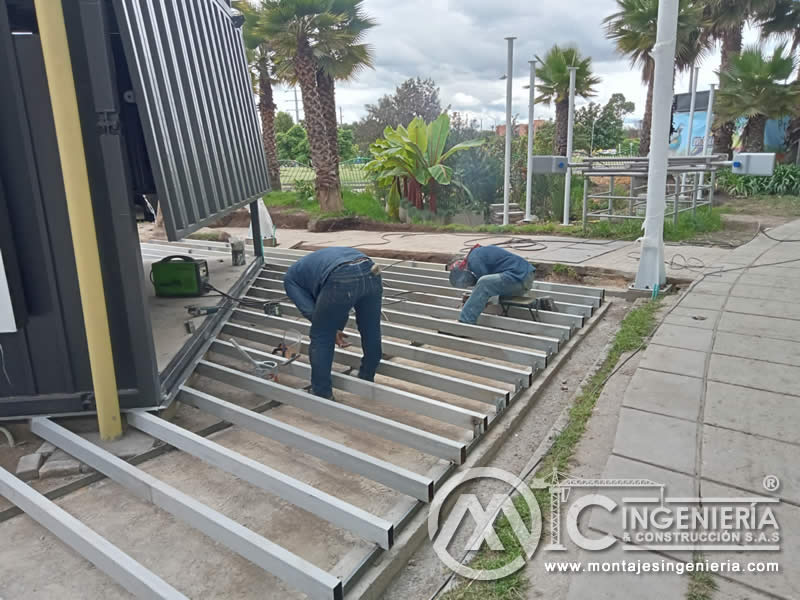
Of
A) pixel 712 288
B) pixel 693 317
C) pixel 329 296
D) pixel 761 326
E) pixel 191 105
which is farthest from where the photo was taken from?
pixel 712 288

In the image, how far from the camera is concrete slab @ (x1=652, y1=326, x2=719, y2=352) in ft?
13.1

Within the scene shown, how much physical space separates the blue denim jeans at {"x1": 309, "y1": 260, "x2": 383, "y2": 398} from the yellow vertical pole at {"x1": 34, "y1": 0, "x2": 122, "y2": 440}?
3.94 ft

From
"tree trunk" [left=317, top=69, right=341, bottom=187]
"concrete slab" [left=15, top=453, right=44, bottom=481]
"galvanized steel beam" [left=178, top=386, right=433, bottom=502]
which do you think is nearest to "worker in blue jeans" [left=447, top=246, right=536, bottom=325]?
"galvanized steel beam" [left=178, top=386, right=433, bottom=502]

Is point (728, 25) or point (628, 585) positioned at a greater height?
point (728, 25)

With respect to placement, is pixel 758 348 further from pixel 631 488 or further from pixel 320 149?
pixel 320 149

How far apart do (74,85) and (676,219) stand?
845 cm

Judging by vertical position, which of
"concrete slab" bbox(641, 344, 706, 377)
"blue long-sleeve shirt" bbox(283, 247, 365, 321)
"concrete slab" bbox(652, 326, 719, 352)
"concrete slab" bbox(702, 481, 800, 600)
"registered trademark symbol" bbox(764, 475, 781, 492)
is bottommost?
"concrete slab" bbox(702, 481, 800, 600)

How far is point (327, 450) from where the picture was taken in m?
2.81

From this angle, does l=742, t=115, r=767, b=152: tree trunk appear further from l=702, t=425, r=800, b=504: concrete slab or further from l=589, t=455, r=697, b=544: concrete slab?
l=589, t=455, r=697, b=544: concrete slab

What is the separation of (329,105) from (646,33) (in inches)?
326

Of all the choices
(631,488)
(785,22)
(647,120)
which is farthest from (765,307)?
(785,22)

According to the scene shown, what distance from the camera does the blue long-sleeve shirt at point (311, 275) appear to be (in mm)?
3412

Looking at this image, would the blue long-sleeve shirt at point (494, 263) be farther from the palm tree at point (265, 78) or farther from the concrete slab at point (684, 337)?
the palm tree at point (265, 78)

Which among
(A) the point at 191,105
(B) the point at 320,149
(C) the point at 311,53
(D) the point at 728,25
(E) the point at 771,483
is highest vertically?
(D) the point at 728,25
